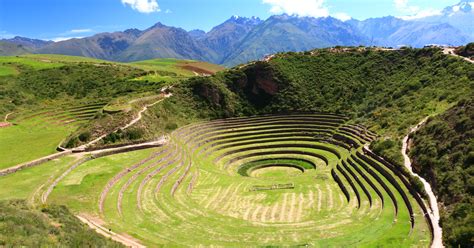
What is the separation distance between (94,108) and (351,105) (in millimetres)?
48644

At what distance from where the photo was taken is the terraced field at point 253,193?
25.5 meters

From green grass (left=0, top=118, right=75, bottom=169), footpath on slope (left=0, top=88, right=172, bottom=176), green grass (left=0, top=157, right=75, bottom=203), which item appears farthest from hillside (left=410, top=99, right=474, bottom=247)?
green grass (left=0, top=118, right=75, bottom=169)

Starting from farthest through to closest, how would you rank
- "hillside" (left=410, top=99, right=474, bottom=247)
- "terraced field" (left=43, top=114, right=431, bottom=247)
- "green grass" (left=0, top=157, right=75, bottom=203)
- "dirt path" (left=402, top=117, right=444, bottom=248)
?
"green grass" (left=0, top=157, right=75, bottom=203) < "terraced field" (left=43, top=114, right=431, bottom=247) < "hillside" (left=410, top=99, right=474, bottom=247) < "dirt path" (left=402, top=117, right=444, bottom=248)

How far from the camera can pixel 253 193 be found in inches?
1460

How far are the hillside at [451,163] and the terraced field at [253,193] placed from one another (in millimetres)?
1834

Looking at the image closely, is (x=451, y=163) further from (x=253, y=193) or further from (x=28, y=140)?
(x=28, y=140)

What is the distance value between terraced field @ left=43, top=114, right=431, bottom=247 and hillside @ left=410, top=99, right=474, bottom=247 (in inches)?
72.2

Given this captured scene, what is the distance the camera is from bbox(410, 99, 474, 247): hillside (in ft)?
74.1

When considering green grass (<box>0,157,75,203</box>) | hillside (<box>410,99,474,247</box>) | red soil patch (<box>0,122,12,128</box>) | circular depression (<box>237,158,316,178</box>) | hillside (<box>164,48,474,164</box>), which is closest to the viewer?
A: hillside (<box>410,99,474,247</box>)

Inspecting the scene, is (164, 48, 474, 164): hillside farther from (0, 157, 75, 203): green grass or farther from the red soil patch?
(0, 157, 75, 203): green grass

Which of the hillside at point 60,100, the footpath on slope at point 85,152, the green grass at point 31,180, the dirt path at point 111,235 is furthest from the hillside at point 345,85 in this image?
the dirt path at point 111,235

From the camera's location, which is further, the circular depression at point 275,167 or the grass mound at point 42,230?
the circular depression at point 275,167

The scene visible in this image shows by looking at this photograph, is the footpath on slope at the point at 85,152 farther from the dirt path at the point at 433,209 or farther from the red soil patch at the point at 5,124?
the dirt path at the point at 433,209

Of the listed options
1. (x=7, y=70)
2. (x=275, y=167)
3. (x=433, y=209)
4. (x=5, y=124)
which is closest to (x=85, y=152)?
(x=5, y=124)
